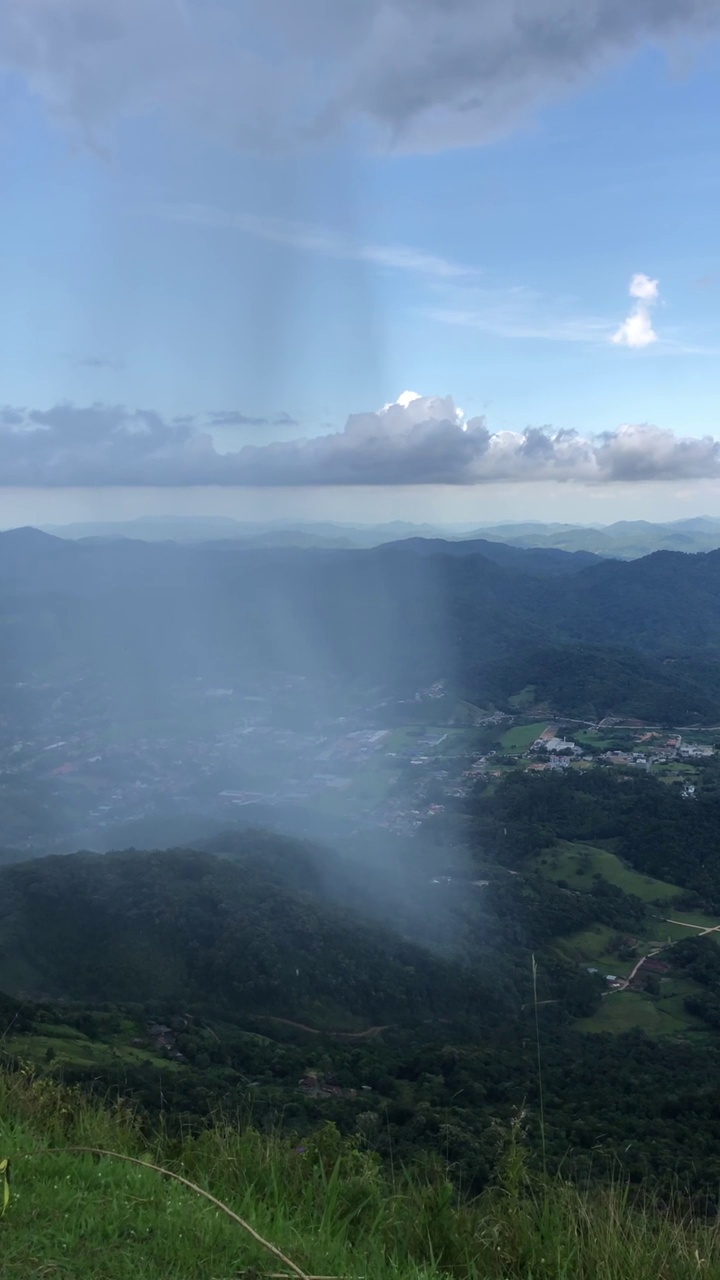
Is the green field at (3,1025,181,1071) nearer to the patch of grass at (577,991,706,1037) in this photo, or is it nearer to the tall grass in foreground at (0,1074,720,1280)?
the tall grass in foreground at (0,1074,720,1280)

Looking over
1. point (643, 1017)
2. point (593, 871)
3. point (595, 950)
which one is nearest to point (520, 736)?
point (593, 871)

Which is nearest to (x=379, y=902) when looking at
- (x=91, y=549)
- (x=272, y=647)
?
(x=272, y=647)

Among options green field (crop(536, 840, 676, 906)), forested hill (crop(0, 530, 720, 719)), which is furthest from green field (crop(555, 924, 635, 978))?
forested hill (crop(0, 530, 720, 719))

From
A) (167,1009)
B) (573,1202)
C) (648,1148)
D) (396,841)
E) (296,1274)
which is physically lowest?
(396,841)

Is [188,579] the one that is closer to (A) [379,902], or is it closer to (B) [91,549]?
(B) [91,549]

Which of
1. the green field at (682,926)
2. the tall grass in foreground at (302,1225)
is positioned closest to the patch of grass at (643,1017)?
the green field at (682,926)

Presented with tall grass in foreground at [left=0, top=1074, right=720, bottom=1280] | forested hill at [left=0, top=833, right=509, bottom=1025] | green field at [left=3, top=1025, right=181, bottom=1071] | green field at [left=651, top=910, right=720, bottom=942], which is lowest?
green field at [left=651, top=910, right=720, bottom=942]

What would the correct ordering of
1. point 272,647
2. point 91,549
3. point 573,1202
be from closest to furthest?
point 573,1202
point 272,647
point 91,549
